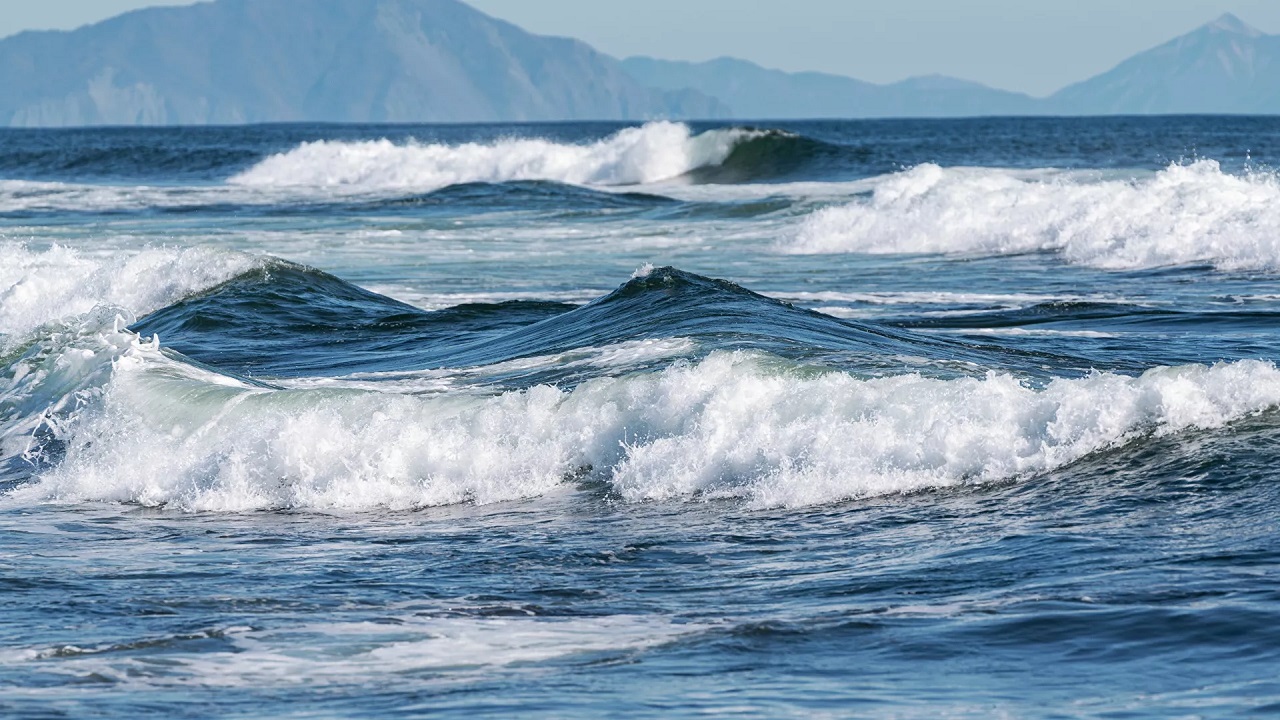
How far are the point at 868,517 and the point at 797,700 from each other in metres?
2.92

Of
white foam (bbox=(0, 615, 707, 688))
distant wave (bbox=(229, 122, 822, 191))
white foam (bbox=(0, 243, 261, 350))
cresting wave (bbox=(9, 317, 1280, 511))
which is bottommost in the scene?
white foam (bbox=(0, 615, 707, 688))

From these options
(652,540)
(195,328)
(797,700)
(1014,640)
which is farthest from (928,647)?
(195,328)

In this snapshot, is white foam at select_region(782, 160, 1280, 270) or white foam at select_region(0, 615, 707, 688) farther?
white foam at select_region(782, 160, 1280, 270)

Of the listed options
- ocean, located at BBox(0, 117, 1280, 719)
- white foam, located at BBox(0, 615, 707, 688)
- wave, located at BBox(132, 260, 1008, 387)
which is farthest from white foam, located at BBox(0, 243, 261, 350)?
white foam, located at BBox(0, 615, 707, 688)

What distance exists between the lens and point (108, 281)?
19.9 metres

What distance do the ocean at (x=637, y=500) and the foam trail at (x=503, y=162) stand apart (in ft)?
128

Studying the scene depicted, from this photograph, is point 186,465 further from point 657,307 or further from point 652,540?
point 657,307

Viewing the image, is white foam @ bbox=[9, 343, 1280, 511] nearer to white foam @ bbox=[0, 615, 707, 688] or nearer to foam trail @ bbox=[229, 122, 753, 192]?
white foam @ bbox=[0, 615, 707, 688]

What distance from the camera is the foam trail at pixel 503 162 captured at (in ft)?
192

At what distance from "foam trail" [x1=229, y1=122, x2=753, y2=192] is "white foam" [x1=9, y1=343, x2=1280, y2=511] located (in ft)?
147

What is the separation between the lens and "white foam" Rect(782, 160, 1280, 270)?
23406 millimetres

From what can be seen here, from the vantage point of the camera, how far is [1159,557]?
292 inches

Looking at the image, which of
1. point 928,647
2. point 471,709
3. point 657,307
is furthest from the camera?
point 657,307

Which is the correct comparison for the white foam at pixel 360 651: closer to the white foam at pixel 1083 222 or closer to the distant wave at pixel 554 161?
the white foam at pixel 1083 222
